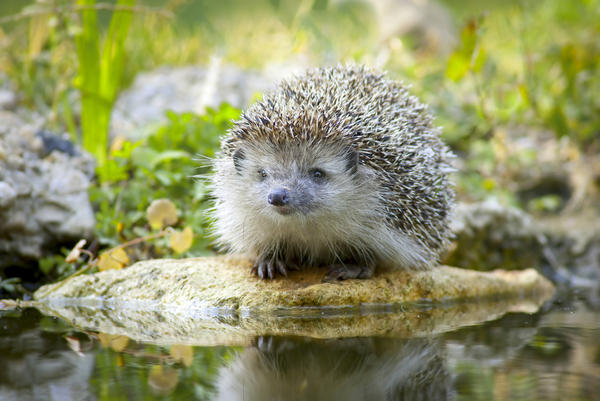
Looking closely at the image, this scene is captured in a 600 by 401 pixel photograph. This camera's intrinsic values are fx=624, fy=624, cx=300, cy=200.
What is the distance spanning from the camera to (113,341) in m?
3.23

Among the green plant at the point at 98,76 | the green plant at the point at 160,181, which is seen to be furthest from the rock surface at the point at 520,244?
the green plant at the point at 98,76

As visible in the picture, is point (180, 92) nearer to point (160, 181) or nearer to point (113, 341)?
point (160, 181)

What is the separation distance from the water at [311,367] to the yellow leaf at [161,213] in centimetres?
169

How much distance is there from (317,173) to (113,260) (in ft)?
6.03

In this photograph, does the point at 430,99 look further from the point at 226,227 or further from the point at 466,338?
the point at 466,338

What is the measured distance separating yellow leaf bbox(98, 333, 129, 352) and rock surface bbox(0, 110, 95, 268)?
7.14 feet

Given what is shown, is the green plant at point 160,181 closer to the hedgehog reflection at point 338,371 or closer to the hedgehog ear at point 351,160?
the hedgehog ear at point 351,160

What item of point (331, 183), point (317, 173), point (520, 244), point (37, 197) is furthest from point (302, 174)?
point (520, 244)

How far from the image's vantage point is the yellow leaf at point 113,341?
3.07 meters

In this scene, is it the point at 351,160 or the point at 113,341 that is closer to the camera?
the point at 113,341

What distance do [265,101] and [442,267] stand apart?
1990 mm

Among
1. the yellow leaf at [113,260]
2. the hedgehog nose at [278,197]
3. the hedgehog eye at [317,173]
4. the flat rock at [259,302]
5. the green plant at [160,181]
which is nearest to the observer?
the flat rock at [259,302]

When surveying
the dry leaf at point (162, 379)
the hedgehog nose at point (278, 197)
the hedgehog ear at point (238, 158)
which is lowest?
the dry leaf at point (162, 379)

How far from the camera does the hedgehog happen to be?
4.29 m
